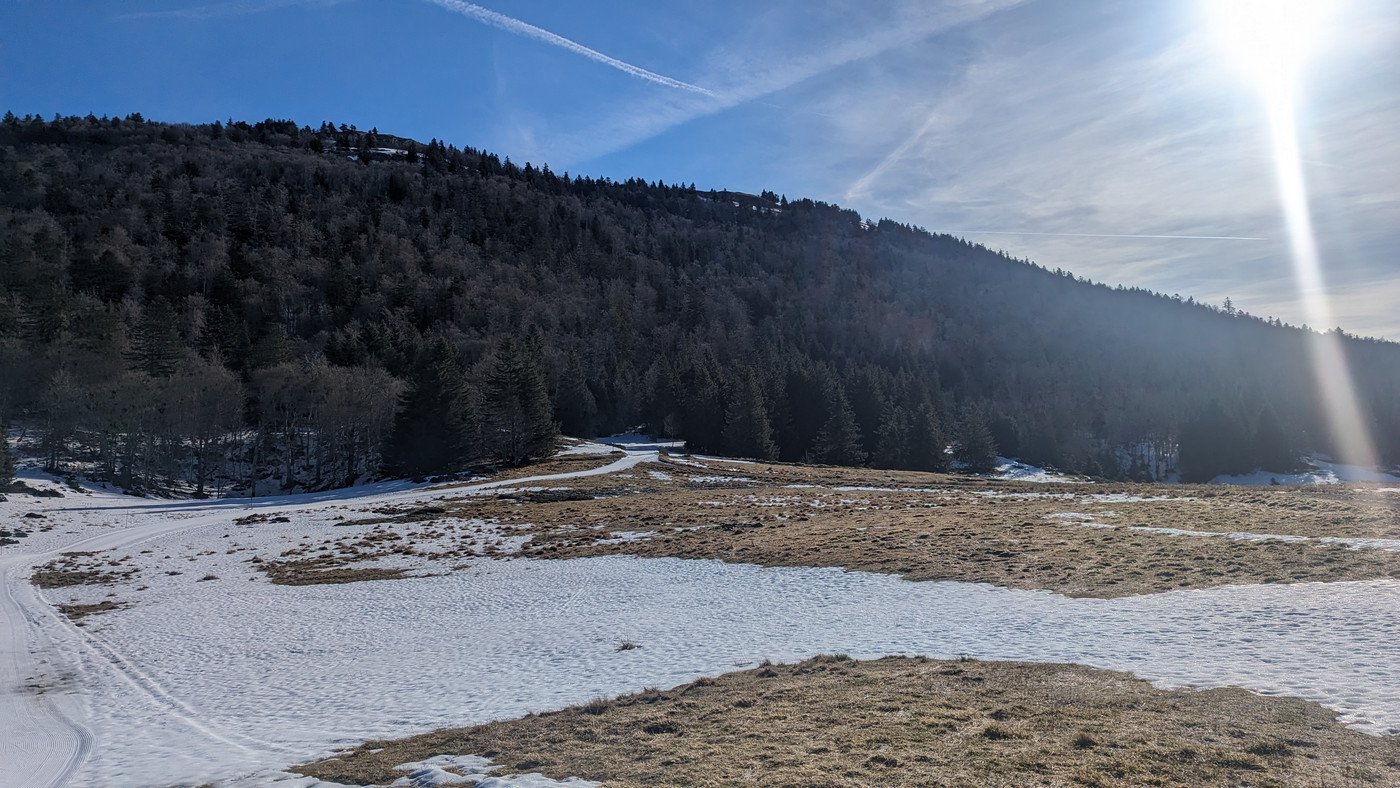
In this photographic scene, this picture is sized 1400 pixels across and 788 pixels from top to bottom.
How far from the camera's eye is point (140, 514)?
40.4 m

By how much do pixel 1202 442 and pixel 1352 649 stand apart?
100873mm

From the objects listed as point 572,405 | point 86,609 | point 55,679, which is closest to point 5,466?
point 86,609

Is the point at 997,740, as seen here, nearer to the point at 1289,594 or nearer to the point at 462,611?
the point at 1289,594

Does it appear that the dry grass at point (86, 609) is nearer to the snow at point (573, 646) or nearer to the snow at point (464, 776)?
the snow at point (573, 646)

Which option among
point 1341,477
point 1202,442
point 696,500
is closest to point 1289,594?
point 696,500

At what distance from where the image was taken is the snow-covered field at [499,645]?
9.84 meters

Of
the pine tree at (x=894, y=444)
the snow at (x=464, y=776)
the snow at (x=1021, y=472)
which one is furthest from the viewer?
the pine tree at (x=894, y=444)

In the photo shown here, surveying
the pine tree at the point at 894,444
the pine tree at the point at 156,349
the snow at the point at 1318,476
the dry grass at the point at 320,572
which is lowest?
the snow at the point at 1318,476

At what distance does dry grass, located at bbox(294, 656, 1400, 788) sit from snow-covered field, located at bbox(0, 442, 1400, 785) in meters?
0.97

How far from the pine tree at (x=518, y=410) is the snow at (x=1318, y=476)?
85.1 meters

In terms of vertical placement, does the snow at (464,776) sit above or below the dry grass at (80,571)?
above

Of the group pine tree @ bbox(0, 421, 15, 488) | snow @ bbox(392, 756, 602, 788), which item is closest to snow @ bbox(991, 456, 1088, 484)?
snow @ bbox(392, 756, 602, 788)

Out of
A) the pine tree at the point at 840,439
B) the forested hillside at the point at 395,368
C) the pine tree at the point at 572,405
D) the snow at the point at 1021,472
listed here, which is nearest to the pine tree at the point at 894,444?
the forested hillside at the point at 395,368

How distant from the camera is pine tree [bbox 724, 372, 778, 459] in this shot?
8062cm
